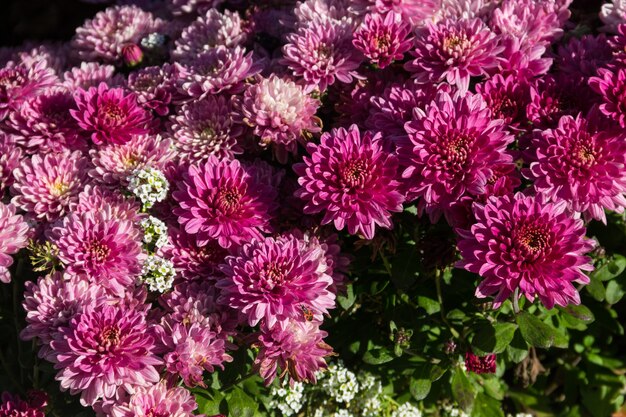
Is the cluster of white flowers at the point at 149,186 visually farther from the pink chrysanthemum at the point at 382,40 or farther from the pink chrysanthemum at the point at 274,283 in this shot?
the pink chrysanthemum at the point at 382,40

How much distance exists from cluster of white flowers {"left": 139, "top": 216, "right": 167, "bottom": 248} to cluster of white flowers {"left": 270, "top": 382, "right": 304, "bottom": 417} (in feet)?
2.11

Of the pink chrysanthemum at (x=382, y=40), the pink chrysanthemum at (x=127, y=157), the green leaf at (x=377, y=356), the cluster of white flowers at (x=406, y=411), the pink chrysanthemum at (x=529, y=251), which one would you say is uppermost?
the pink chrysanthemum at (x=382, y=40)

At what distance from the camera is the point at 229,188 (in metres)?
2.09

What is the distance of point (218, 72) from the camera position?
2.35 metres

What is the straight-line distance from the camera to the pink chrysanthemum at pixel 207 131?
2289mm

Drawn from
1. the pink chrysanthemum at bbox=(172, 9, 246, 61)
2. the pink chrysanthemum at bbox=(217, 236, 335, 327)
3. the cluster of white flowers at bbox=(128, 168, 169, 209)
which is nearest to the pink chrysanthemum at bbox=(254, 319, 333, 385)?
the pink chrysanthemum at bbox=(217, 236, 335, 327)

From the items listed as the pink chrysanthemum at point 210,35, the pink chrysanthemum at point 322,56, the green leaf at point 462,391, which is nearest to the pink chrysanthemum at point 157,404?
the green leaf at point 462,391

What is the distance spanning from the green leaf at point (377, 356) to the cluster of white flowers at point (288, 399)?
238mm

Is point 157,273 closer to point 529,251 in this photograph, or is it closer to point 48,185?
point 48,185

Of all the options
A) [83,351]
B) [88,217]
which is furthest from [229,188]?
[83,351]

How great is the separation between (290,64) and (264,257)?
69cm

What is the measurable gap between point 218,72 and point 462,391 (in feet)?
4.26

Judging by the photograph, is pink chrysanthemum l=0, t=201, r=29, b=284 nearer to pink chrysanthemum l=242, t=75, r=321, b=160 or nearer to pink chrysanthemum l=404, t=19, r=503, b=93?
pink chrysanthemum l=242, t=75, r=321, b=160

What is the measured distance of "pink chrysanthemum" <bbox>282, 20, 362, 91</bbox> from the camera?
89.0 inches
